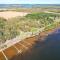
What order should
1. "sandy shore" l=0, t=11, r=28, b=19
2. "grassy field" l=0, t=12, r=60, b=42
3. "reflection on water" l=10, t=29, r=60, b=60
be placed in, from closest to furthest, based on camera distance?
"reflection on water" l=10, t=29, r=60, b=60, "grassy field" l=0, t=12, r=60, b=42, "sandy shore" l=0, t=11, r=28, b=19

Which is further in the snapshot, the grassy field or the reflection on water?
the grassy field

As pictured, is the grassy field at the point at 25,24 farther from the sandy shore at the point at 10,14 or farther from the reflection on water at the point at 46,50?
the reflection on water at the point at 46,50

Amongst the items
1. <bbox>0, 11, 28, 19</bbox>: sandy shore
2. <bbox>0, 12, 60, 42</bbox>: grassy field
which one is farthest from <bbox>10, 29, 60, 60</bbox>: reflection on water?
<bbox>0, 11, 28, 19</bbox>: sandy shore

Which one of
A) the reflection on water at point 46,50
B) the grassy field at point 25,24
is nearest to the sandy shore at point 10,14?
the grassy field at point 25,24

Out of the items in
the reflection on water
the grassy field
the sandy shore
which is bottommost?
the reflection on water

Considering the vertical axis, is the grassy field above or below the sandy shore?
below

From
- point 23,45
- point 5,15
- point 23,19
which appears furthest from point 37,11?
point 23,45

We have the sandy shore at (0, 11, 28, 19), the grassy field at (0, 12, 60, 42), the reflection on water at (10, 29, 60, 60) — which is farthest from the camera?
the sandy shore at (0, 11, 28, 19)

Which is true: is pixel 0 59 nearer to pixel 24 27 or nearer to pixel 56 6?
pixel 24 27

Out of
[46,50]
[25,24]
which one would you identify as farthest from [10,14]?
[46,50]

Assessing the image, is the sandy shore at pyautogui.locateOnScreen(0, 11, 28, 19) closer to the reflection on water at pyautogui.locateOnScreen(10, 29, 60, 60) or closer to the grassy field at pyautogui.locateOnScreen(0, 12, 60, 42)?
the grassy field at pyautogui.locateOnScreen(0, 12, 60, 42)
